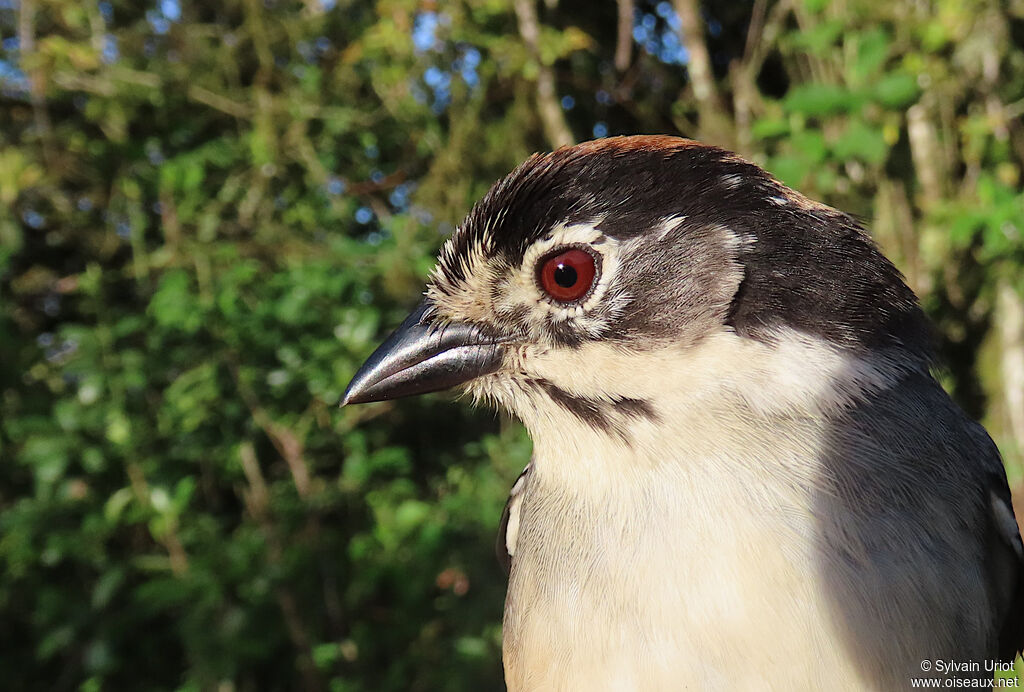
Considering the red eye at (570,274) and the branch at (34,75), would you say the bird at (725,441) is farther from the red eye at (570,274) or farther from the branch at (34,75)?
the branch at (34,75)

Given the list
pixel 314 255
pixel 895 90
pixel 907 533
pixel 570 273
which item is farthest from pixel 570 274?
pixel 314 255

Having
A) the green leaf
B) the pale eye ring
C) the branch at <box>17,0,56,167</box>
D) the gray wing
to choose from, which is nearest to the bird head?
the pale eye ring

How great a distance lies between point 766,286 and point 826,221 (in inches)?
7.9

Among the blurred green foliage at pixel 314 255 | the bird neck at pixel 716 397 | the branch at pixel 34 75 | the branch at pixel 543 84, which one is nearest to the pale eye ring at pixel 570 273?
the bird neck at pixel 716 397

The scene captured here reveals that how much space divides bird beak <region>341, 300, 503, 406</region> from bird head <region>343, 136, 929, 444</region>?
70mm

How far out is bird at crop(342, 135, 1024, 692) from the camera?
3.97 feet

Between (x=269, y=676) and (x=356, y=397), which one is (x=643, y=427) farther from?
(x=269, y=676)

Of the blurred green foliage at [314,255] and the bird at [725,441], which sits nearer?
the bird at [725,441]

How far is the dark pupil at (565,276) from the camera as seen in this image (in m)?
1.35

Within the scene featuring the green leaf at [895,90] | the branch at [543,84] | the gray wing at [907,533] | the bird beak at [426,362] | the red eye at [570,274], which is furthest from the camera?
the branch at [543,84]

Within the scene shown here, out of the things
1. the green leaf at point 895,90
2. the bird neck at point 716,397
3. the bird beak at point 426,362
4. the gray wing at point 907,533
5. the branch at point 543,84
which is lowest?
the gray wing at point 907,533

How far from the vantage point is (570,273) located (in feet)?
4.44

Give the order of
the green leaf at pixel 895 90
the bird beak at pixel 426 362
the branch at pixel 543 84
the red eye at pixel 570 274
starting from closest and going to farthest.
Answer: the red eye at pixel 570 274 → the bird beak at pixel 426 362 → the green leaf at pixel 895 90 → the branch at pixel 543 84

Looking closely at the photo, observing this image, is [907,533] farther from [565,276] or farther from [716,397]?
[565,276]
